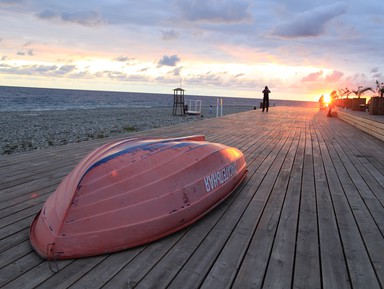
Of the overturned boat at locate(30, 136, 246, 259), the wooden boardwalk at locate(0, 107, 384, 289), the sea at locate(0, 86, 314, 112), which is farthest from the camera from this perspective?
the sea at locate(0, 86, 314, 112)

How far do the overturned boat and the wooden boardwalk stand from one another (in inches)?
Result: 3.7

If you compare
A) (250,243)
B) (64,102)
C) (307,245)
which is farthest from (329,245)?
(64,102)

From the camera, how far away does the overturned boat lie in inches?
96.7

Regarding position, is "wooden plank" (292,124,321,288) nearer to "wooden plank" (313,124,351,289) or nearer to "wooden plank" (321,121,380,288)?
"wooden plank" (313,124,351,289)

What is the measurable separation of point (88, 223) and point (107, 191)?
29 centimetres

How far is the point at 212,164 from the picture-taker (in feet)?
11.6

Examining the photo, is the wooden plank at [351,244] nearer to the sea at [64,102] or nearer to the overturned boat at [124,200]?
the overturned boat at [124,200]

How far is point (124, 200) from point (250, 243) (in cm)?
109

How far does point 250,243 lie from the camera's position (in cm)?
273

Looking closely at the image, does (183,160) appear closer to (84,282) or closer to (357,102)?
(84,282)

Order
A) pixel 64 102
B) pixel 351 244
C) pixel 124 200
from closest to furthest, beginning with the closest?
pixel 124 200 → pixel 351 244 → pixel 64 102

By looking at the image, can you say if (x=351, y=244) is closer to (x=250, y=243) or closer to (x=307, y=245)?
(x=307, y=245)

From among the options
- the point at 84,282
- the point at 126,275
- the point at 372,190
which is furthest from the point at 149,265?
the point at 372,190

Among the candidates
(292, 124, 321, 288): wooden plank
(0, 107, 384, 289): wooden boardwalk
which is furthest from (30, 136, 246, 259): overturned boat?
(292, 124, 321, 288): wooden plank
